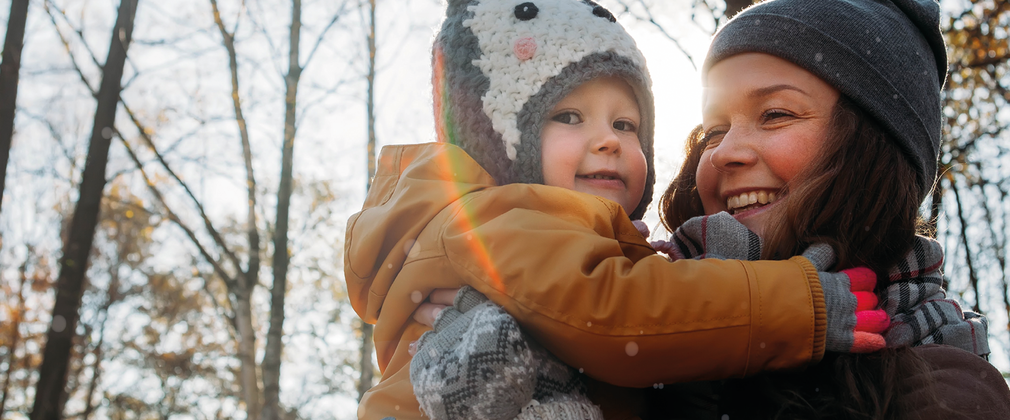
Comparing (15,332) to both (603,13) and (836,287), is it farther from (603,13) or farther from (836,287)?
(836,287)

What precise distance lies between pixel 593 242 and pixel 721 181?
629 mm

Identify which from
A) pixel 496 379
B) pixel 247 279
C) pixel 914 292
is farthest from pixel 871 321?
pixel 247 279

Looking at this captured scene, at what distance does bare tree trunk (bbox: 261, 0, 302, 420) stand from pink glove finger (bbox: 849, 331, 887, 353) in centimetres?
674

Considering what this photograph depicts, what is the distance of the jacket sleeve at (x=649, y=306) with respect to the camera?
54.7 inches

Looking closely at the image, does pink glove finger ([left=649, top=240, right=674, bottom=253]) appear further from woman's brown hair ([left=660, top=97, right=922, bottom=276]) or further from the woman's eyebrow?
the woman's eyebrow

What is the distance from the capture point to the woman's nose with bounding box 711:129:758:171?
183 centimetres

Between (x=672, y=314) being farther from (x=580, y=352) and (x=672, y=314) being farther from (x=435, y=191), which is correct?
(x=435, y=191)

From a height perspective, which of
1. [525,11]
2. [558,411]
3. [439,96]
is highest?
[525,11]

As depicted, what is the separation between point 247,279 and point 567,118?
6.54 meters

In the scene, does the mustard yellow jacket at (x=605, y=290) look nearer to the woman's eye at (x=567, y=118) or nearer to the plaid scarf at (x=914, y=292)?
the plaid scarf at (x=914, y=292)

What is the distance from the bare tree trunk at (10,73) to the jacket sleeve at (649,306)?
8009mm

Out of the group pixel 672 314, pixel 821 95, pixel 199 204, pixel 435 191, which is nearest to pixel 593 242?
pixel 672 314

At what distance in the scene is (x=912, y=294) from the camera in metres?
1.62

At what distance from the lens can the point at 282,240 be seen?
7719 millimetres
